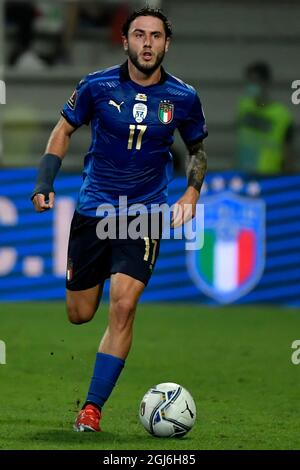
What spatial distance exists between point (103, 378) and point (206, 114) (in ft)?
33.1

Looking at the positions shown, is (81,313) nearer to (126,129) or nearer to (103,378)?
(103,378)

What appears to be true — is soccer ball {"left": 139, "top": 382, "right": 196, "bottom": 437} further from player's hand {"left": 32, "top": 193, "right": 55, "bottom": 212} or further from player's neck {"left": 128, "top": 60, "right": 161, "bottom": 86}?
player's neck {"left": 128, "top": 60, "right": 161, "bottom": 86}

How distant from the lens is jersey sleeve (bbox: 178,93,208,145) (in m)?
7.64

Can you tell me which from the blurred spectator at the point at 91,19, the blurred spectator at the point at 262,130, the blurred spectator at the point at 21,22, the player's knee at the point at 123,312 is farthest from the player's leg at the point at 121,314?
the blurred spectator at the point at 91,19

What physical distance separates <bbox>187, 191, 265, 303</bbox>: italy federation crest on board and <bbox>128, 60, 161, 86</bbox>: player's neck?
5.66 metres

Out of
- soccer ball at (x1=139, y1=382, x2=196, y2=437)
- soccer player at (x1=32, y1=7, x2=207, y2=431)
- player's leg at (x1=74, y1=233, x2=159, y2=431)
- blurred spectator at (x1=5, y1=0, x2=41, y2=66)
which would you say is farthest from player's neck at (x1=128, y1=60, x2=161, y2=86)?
blurred spectator at (x1=5, y1=0, x2=41, y2=66)

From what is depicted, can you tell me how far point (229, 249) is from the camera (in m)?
13.1

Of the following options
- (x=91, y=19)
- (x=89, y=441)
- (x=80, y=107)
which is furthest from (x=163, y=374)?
(x=91, y=19)

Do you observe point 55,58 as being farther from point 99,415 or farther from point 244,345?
point 99,415

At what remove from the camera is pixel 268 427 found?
24.1ft

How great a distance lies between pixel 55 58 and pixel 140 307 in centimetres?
461

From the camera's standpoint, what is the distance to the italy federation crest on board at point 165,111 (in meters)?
7.50

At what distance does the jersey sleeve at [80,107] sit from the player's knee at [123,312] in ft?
3.63
